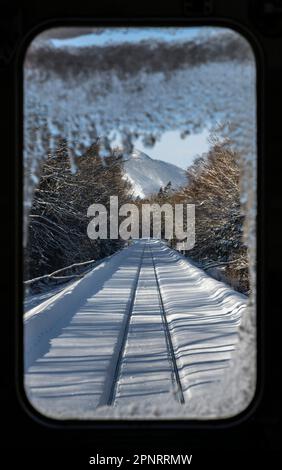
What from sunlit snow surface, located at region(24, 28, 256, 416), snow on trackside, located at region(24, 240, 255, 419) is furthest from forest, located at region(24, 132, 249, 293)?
sunlit snow surface, located at region(24, 28, 256, 416)

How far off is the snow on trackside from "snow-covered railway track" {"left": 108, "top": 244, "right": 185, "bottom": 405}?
0.01m

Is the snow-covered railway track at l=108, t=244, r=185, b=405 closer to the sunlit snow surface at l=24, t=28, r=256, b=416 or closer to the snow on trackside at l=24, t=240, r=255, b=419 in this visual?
the snow on trackside at l=24, t=240, r=255, b=419

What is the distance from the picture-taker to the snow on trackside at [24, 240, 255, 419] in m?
1.89

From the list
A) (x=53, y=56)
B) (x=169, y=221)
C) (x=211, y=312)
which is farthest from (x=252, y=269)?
(x=169, y=221)

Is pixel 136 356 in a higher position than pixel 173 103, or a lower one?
lower

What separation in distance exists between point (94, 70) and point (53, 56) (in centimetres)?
15

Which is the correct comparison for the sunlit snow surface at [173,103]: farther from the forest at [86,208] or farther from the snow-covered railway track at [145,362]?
the forest at [86,208]

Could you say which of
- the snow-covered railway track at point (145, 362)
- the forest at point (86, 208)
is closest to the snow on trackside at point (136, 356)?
the snow-covered railway track at point (145, 362)
